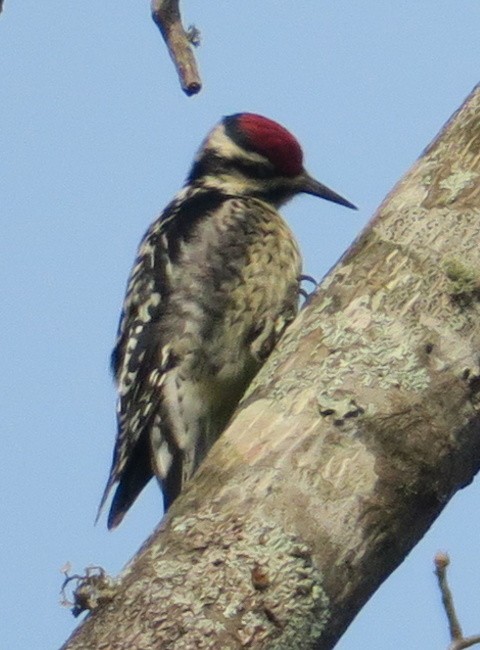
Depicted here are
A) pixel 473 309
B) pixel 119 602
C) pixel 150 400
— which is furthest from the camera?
pixel 150 400

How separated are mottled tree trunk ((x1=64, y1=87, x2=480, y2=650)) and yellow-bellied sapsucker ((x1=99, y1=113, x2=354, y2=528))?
1.50 m

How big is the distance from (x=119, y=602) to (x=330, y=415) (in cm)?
54

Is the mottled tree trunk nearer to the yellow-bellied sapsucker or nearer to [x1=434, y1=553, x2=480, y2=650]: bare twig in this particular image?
[x1=434, y1=553, x2=480, y2=650]: bare twig

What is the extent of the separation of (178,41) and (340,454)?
93 centimetres

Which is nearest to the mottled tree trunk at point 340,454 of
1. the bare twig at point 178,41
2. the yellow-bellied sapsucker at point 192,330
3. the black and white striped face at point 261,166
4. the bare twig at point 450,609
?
the bare twig at point 450,609

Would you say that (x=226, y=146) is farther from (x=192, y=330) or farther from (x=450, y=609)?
(x=450, y=609)

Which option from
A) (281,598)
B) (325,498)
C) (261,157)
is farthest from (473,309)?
(261,157)

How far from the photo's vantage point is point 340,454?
2307 millimetres

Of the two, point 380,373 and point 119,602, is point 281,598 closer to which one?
point 119,602

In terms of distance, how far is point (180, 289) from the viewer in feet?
14.0

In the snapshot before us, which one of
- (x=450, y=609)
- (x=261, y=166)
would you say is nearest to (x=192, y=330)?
(x=261, y=166)

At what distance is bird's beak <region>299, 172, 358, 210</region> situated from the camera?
500 centimetres

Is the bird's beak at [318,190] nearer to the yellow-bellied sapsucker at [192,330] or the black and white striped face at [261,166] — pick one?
the black and white striped face at [261,166]

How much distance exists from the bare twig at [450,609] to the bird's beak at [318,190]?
2.61m
